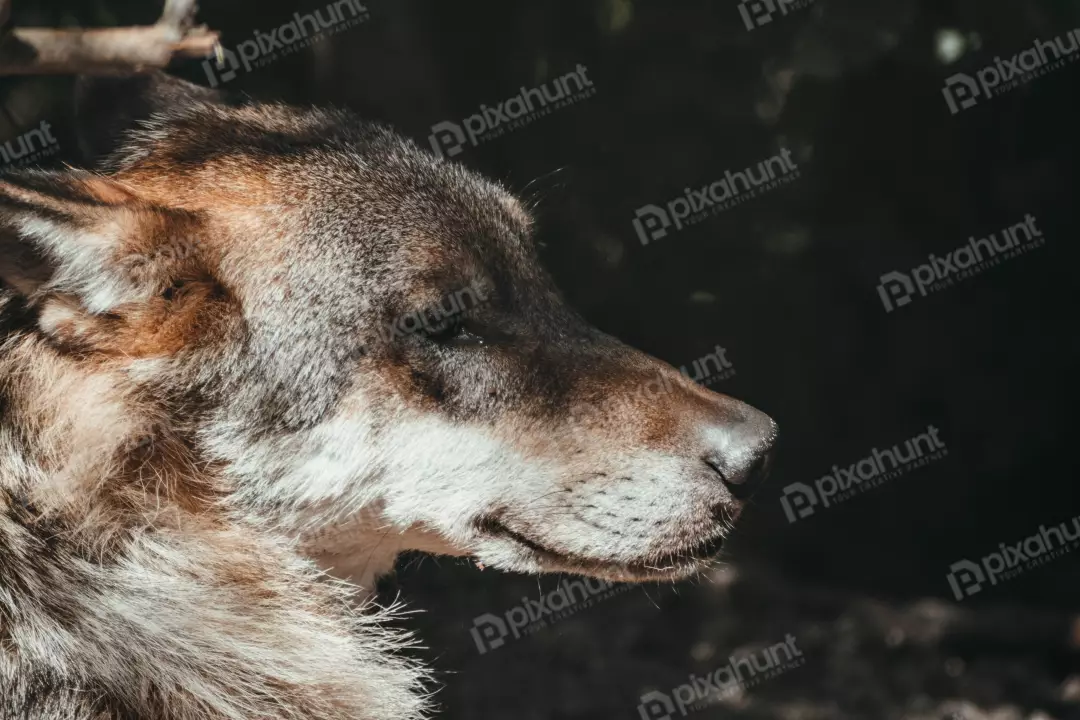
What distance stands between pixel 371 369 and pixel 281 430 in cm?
30

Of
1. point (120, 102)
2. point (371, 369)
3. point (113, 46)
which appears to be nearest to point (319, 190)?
point (371, 369)

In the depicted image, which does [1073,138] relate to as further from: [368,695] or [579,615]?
[368,695]

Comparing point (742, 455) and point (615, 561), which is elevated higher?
point (742, 455)

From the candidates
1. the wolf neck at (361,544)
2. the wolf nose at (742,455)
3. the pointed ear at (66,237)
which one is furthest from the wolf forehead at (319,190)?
the wolf nose at (742,455)

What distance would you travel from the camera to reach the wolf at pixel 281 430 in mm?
2547

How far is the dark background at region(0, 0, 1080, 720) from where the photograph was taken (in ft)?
17.1

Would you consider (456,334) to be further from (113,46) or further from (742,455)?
(113,46)

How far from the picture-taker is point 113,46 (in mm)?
3629

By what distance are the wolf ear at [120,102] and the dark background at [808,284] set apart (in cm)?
132

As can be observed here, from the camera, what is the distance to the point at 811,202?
18.3 ft

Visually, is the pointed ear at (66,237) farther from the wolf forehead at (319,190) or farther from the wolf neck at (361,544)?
the wolf neck at (361,544)

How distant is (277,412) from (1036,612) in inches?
174

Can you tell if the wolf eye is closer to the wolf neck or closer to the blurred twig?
the wolf neck

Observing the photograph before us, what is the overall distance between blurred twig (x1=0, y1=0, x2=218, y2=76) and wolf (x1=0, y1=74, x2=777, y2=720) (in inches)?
18.0
